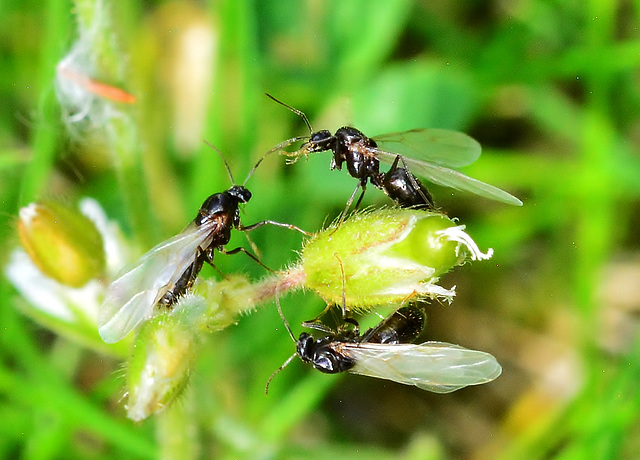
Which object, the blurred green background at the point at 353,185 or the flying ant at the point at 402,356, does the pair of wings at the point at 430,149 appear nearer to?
the flying ant at the point at 402,356

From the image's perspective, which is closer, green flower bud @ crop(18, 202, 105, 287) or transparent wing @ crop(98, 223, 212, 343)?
transparent wing @ crop(98, 223, 212, 343)

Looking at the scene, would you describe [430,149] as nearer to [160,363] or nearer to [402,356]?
[402,356]

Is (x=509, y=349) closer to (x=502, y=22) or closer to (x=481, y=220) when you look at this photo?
(x=481, y=220)

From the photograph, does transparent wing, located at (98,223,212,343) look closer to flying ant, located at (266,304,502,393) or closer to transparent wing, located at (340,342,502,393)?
flying ant, located at (266,304,502,393)

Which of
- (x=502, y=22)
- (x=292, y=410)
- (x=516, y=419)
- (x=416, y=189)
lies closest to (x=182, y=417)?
(x=292, y=410)

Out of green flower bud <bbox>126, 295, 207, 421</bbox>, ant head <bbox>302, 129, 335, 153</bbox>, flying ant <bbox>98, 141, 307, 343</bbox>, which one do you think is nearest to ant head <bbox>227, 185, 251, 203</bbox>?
flying ant <bbox>98, 141, 307, 343</bbox>

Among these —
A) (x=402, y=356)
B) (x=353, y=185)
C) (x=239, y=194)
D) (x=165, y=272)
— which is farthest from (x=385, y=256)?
(x=353, y=185)

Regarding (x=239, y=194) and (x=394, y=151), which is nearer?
(x=239, y=194)
